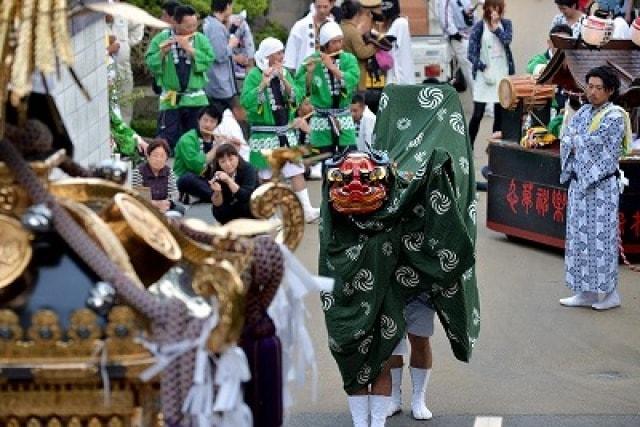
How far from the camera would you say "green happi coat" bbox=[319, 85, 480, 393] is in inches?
322

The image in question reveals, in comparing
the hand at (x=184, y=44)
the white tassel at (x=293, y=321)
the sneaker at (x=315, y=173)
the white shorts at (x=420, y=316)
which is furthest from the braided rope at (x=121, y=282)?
the sneaker at (x=315, y=173)

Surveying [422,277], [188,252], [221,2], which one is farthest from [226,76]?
[188,252]

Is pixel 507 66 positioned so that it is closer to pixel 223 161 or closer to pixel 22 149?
pixel 223 161

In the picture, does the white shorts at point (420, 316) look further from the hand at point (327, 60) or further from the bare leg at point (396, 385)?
the hand at point (327, 60)

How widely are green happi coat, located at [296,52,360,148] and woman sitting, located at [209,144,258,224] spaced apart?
9.62 ft

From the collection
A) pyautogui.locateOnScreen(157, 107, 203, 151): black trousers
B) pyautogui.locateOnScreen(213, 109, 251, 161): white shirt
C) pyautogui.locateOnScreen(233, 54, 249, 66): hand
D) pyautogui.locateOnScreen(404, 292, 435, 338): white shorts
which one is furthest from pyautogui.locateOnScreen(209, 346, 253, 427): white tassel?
pyautogui.locateOnScreen(233, 54, 249, 66): hand

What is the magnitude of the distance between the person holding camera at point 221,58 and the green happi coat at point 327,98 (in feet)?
5.49

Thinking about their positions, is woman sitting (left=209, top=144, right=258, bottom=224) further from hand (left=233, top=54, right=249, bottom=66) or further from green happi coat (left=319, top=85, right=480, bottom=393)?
hand (left=233, top=54, right=249, bottom=66)

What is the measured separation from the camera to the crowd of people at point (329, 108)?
11336mm

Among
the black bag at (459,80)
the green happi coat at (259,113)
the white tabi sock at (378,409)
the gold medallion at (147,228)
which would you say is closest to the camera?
the gold medallion at (147,228)

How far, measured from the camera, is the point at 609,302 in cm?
1159

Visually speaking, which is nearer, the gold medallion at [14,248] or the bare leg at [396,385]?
the gold medallion at [14,248]

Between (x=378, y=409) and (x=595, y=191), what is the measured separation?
3.66 meters

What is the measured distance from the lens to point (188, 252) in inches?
192
